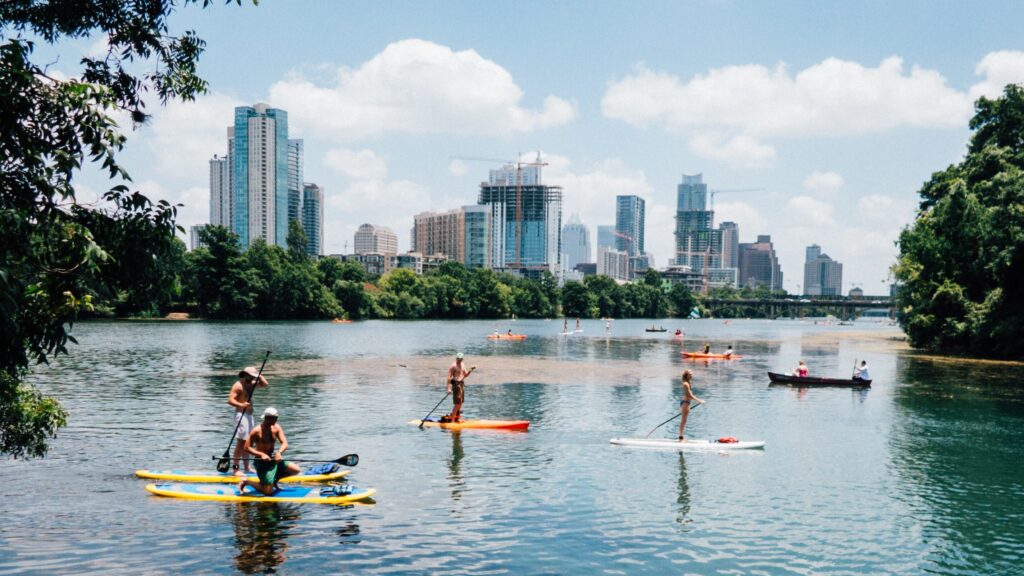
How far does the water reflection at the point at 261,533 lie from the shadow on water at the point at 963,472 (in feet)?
41.9

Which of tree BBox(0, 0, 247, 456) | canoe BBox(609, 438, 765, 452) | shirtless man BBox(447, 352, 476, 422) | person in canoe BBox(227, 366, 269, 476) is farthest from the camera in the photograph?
shirtless man BBox(447, 352, 476, 422)

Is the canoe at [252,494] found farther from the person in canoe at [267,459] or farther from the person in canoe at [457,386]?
the person in canoe at [457,386]

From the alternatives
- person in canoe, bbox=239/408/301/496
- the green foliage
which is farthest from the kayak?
the green foliage

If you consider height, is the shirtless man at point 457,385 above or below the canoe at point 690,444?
above

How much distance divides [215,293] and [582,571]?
133 m

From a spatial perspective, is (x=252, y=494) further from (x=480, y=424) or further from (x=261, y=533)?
(x=480, y=424)

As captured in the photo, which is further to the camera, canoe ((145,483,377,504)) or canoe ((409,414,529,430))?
canoe ((409,414,529,430))

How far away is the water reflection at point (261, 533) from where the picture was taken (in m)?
14.0

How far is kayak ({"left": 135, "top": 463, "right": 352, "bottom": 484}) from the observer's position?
1909cm

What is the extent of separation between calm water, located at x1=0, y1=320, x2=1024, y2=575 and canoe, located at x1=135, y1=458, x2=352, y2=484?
75 cm

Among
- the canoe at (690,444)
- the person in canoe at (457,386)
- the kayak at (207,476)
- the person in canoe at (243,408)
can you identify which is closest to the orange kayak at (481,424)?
the person in canoe at (457,386)

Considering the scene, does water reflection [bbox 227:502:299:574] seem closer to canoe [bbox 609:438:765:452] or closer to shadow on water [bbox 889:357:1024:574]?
canoe [bbox 609:438:765:452]

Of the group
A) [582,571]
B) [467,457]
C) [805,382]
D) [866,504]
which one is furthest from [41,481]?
[805,382]

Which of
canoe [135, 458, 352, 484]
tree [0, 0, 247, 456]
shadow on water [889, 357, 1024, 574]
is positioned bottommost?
shadow on water [889, 357, 1024, 574]
